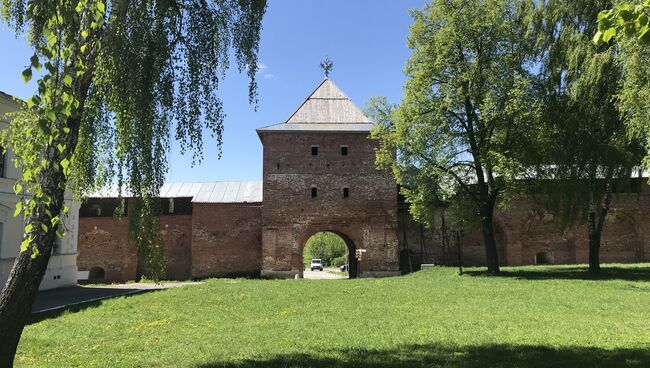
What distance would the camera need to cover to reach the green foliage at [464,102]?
63.1 feet

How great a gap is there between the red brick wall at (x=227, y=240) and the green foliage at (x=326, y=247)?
35.3 metres

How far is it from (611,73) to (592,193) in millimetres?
4308

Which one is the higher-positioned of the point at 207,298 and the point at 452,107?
the point at 452,107

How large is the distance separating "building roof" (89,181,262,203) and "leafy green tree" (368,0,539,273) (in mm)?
11117

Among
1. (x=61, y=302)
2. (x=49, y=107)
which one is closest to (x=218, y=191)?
(x=61, y=302)

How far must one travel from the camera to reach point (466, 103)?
67.1 ft

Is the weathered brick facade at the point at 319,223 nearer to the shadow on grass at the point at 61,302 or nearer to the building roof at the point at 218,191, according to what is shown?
the building roof at the point at 218,191

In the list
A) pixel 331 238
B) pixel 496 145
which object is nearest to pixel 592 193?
pixel 496 145

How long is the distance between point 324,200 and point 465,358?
66.3 feet

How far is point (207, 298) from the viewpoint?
47.8 ft

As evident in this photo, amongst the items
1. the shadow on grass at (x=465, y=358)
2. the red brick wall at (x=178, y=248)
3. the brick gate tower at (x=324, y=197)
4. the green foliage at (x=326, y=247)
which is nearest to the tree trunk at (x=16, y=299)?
the shadow on grass at (x=465, y=358)

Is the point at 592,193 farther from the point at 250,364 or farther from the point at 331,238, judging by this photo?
the point at 331,238

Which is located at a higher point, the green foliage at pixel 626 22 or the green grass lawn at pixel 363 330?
the green foliage at pixel 626 22

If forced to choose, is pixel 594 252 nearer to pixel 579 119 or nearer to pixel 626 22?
pixel 579 119
